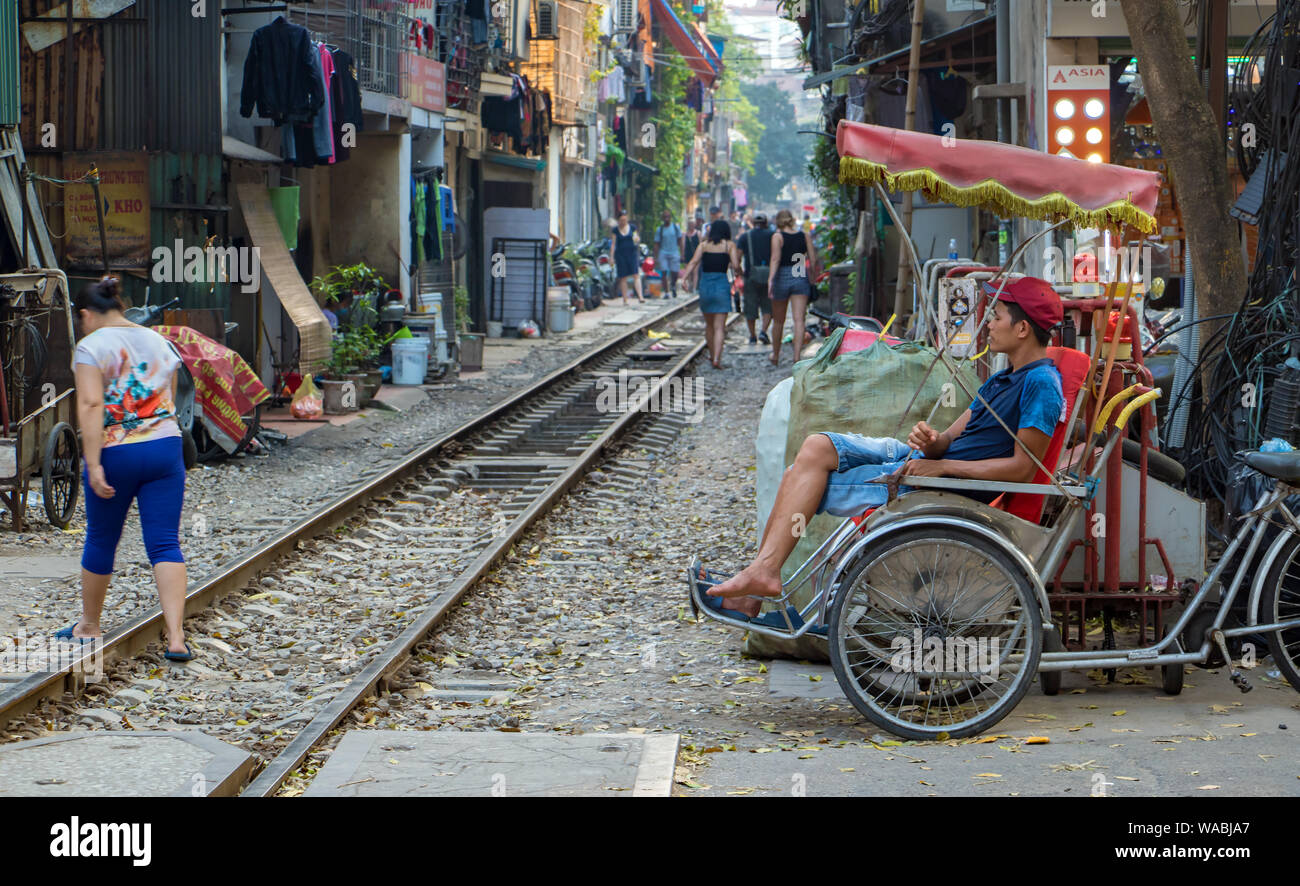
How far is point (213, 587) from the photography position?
9.10m

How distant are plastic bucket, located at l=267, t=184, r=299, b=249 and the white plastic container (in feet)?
41.0

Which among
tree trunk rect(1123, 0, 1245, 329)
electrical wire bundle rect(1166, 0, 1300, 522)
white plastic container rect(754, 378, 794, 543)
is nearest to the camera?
white plastic container rect(754, 378, 794, 543)

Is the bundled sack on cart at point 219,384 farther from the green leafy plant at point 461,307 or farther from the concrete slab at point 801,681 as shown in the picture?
the green leafy plant at point 461,307

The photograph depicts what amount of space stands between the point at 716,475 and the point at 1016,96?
480 centimetres

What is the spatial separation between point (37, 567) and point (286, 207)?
1035cm

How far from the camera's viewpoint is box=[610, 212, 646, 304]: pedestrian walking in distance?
41281 millimetres

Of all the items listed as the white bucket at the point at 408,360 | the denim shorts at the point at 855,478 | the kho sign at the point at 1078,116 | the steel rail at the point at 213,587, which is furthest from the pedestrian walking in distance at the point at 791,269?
the denim shorts at the point at 855,478

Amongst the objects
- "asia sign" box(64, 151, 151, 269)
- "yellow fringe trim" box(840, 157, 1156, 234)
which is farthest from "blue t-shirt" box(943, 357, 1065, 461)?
"asia sign" box(64, 151, 151, 269)

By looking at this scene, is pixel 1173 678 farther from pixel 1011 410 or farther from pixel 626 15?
pixel 626 15

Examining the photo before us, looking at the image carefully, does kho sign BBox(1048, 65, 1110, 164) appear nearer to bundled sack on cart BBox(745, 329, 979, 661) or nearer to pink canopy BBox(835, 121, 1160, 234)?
bundled sack on cart BBox(745, 329, 979, 661)

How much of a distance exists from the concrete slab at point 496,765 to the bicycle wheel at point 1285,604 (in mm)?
2425

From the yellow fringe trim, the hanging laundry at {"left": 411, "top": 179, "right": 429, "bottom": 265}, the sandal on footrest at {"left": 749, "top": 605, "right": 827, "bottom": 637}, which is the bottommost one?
the sandal on footrest at {"left": 749, "top": 605, "right": 827, "bottom": 637}
